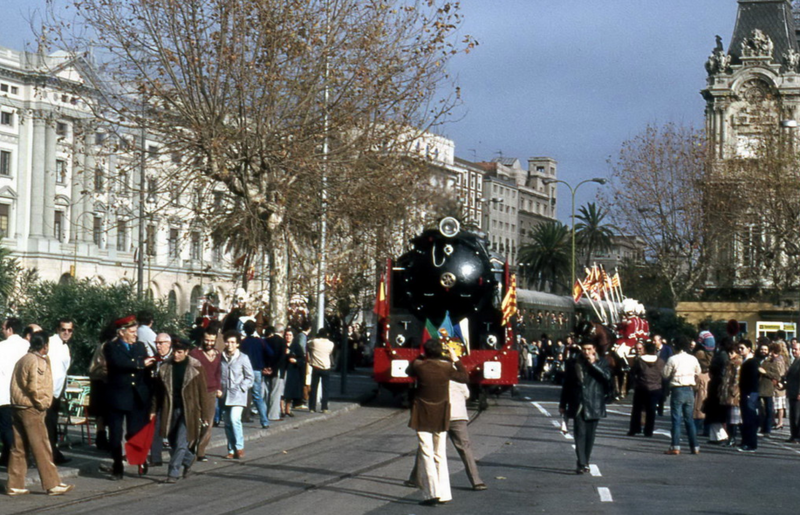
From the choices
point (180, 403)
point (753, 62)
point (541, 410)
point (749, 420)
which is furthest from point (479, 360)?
point (753, 62)

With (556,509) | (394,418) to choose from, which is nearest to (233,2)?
(394,418)

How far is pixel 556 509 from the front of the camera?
12.6 meters

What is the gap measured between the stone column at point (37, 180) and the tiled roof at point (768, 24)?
49.5m

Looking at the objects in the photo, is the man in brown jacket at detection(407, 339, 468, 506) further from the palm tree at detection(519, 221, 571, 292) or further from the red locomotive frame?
the palm tree at detection(519, 221, 571, 292)

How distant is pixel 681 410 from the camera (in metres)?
19.4

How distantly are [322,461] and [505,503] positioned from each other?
15.5 ft

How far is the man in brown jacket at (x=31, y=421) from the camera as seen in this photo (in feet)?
43.6

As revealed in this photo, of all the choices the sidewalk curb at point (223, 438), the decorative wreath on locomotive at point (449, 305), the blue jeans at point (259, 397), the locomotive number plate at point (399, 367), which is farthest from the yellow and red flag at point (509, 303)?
the blue jeans at point (259, 397)

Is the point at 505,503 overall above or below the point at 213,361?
below

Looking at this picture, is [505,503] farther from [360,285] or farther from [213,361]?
[360,285]

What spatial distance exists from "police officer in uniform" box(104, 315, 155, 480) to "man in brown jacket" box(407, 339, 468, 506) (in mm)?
3196

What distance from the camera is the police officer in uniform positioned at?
47.8 feet

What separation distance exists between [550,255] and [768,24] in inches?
980

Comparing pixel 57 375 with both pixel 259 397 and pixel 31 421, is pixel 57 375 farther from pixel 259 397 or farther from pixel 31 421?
pixel 259 397
